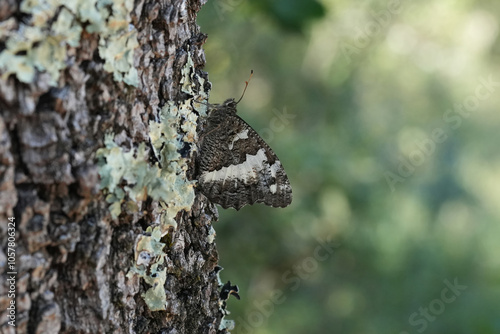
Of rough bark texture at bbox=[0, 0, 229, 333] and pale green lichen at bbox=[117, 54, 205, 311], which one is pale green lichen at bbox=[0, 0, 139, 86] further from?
pale green lichen at bbox=[117, 54, 205, 311]

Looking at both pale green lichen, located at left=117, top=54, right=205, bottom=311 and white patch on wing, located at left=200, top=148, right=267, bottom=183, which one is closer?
pale green lichen, located at left=117, top=54, right=205, bottom=311

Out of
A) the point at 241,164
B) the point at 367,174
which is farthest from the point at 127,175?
the point at 367,174

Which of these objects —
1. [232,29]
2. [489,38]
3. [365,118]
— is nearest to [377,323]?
[365,118]

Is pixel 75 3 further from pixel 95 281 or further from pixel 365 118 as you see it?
pixel 365 118

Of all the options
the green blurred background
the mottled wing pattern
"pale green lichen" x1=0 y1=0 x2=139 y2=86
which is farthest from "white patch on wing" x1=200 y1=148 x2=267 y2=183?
the green blurred background

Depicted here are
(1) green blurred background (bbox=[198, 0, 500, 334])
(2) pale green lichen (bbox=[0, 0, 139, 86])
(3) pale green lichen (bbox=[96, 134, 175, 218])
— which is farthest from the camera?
(1) green blurred background (bbox=[198, 0, 500, 334])

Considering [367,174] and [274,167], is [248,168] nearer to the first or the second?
[274,167]

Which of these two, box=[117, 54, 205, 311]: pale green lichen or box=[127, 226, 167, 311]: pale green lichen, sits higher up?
box=[117, 54, 205, 311]: pale green lichen

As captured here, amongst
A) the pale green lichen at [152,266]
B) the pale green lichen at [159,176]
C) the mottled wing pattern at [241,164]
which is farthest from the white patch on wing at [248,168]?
the pale green lichen at [152,266]
